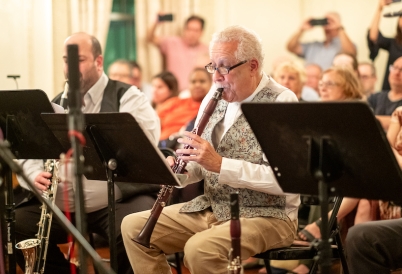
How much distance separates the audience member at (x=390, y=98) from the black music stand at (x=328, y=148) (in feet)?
7.50

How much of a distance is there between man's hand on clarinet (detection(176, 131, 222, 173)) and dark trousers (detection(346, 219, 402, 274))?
0.70 meters

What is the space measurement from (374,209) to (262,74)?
1.21 metres

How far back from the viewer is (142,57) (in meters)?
7.08

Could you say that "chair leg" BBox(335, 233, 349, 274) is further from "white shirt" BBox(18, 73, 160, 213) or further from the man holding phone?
the man holding phone

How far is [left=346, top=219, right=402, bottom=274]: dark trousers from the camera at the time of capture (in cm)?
261

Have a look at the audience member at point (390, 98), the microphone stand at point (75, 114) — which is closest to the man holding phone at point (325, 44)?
the audience member at point (390, 98)

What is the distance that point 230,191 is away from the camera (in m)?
2.77

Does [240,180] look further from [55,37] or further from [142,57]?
[142,57]

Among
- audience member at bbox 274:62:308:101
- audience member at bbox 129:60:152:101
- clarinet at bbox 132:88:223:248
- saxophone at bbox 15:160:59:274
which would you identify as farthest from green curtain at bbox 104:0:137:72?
clarinet at bbox 132:88:223:248

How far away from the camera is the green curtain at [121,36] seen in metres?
7.04

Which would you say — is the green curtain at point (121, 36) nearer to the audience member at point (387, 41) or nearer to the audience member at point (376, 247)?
the audience member at point (387, 41)

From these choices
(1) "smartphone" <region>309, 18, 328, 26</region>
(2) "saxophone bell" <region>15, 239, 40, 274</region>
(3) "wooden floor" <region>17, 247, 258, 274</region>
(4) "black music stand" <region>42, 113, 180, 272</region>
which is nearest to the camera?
(4) "black music stand" <region>42, 113, 180, 272</region>

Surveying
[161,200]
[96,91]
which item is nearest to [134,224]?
[161,200]

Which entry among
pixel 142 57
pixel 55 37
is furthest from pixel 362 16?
pixel 55 37
